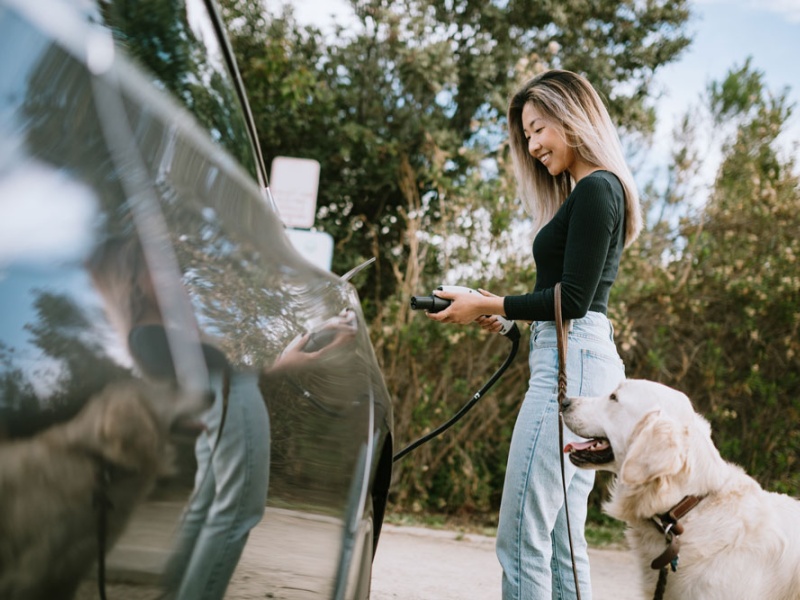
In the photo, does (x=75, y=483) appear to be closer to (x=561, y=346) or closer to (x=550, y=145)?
(x=561, y=346)

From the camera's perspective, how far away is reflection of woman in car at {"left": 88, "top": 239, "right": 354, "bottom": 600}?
0.94 m

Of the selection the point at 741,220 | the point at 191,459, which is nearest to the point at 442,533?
the point at 741,220

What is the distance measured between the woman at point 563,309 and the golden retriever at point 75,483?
1580 millimetres

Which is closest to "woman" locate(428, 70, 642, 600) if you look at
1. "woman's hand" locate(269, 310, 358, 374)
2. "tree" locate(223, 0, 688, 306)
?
"woman's hand" locate(269, 310, 358, 374)

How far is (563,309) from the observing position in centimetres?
229

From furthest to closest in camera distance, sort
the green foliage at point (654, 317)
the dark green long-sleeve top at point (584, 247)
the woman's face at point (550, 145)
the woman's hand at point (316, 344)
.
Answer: the green foliage at point (654, 317) → the woman's face at point (550, 145) → the dark green long-sleeve top at point (584, 247) → the woman's hand at point (316, 344)

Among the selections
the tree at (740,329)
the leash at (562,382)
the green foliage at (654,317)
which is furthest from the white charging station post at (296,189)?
the leash at (562,382)

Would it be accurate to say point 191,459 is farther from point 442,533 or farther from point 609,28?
point 609,28

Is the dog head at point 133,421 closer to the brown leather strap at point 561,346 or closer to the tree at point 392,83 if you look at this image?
the brown leather strap at point 561,346

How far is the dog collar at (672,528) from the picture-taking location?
2.21m

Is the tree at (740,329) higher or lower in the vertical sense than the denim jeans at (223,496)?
higher

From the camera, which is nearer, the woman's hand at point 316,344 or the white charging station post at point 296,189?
the woman's hand at point 316,344

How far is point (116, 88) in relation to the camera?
1.07 metres

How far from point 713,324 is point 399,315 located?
2.92 meters
